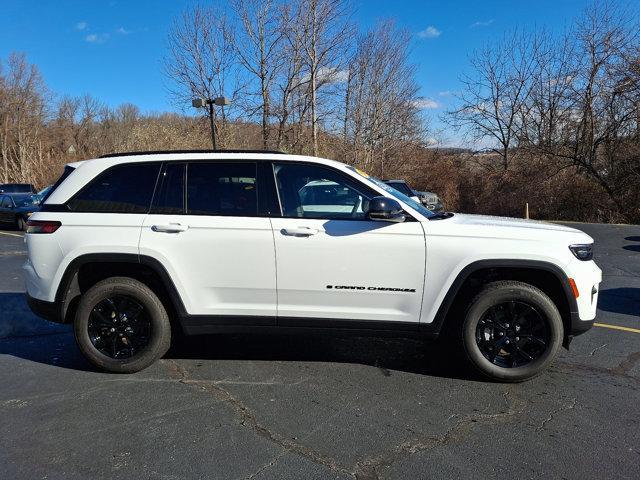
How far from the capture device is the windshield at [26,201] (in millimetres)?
17097

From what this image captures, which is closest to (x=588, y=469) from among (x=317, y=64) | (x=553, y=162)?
(x=553, y=162)

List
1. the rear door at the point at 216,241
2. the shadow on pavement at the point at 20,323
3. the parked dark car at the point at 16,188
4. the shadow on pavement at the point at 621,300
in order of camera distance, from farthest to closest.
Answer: the parked dark car at the point at 16,188 < the shadow on pavement at the point at 621,300 < the shadow on pavement at the point at 20,323 < the rear door at the point at 216,241

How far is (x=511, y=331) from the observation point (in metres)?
3.79

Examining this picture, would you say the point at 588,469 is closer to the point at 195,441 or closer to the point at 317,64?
the point at 195,441

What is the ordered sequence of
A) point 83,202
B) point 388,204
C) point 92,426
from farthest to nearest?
point 83,202
point 388,204
point 92,426

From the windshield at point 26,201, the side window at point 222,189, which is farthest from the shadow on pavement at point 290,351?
the windshield at point 26,201

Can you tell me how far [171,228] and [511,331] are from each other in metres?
2.87

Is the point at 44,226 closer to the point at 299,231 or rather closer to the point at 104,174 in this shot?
the point at 104,174

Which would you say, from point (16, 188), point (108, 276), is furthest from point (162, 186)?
point (16, 188)

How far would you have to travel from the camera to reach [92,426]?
3182mm

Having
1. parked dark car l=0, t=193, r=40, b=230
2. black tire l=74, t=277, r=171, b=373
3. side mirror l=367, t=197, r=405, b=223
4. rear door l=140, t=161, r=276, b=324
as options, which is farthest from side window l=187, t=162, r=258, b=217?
parked dark car l=0, t=193, r=40, b=230

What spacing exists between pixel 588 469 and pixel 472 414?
0.79 meters

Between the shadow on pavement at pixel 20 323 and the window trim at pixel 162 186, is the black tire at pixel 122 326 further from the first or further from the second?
the shadow on pavement at pixel 20 323

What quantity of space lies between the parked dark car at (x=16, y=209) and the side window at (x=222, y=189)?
15.3 meters
